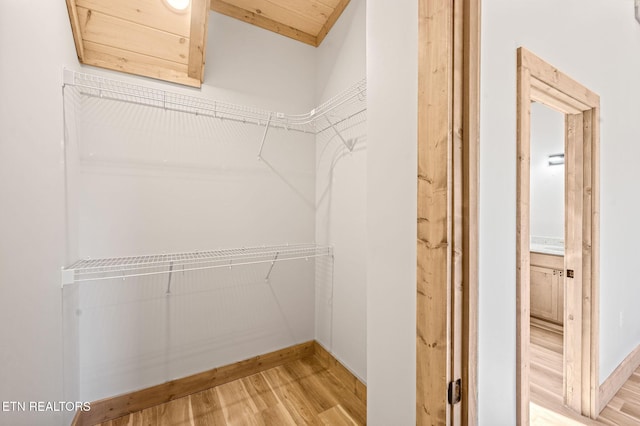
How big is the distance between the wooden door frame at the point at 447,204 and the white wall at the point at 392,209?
5 cm

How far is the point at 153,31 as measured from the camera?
1.66m

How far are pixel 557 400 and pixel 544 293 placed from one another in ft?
4.69

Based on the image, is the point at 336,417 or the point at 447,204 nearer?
the point at 447,204

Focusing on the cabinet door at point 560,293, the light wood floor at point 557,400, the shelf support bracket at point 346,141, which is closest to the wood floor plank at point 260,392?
the light wood floor at point 557,400

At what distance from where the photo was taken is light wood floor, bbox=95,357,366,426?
1662mm

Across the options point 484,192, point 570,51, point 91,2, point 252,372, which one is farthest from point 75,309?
point 570,51

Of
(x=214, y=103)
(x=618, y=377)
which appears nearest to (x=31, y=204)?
(x=214, y=103)

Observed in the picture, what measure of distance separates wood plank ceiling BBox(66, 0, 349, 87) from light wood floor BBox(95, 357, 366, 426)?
2165 millimetres

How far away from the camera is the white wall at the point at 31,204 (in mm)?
840

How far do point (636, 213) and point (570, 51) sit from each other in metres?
1.49

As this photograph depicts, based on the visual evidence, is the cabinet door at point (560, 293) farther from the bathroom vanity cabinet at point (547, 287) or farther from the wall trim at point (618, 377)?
the wall trim at point (618, 377)

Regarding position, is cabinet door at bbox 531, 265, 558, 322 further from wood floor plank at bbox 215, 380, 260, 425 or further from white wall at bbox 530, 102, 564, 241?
wood floor plank at bbox 215, 380, 260, 425

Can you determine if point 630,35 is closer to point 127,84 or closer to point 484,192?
point 484,192

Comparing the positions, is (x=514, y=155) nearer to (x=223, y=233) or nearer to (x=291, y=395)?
(x=223, y=233)
